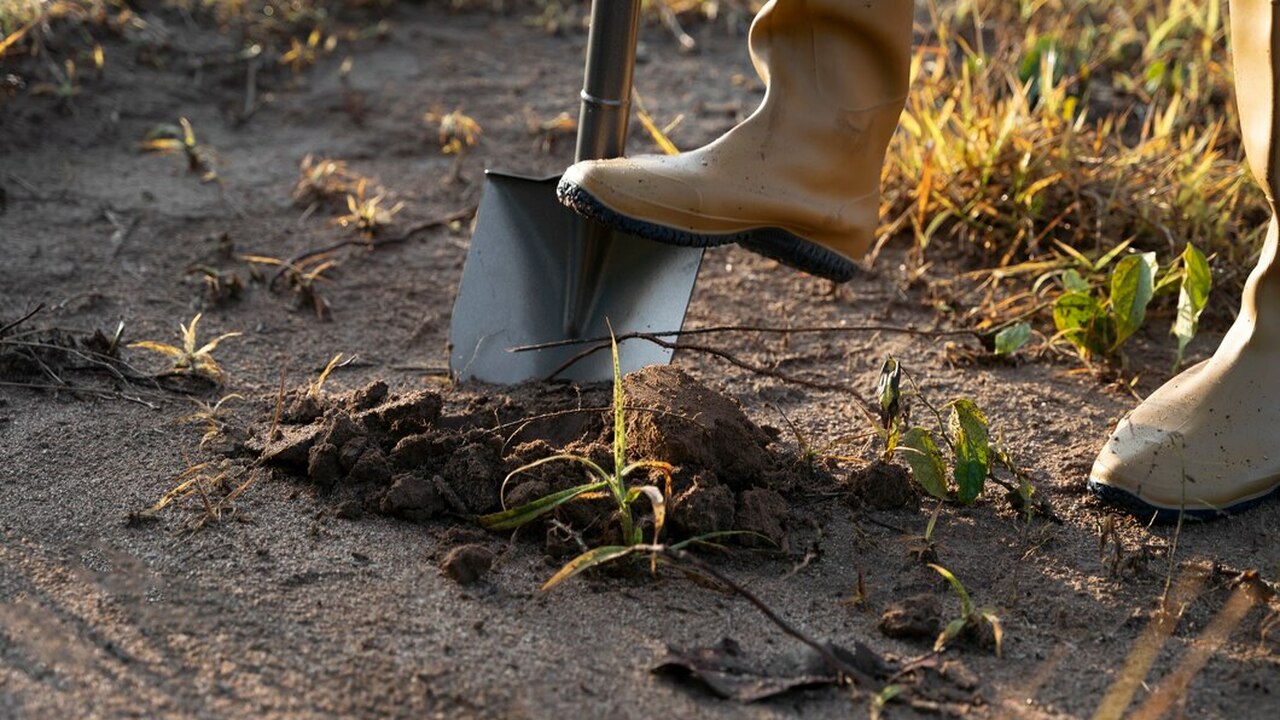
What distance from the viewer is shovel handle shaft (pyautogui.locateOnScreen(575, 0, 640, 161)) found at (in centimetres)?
237

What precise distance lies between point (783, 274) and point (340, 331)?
0.99 m

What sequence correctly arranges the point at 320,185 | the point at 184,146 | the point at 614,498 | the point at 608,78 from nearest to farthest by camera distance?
1. the point at 614,498
2. the point at 608,78
3. the point at 320,185
4. the point at 184,146

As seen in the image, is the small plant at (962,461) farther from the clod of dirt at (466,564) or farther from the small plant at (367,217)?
the small plant at (367,217)

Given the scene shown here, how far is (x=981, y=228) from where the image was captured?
120 inches

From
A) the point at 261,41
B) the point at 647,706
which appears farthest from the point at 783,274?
the point at 261,41

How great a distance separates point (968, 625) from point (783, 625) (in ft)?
0.84

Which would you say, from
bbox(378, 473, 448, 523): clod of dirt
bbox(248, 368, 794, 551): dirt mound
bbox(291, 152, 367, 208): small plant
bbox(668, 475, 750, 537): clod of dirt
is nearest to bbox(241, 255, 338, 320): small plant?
bbox(291, 152, 367, 208): small plant

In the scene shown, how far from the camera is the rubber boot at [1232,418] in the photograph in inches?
79.2

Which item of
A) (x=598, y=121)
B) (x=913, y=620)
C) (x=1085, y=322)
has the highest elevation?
(x=598, y=121)

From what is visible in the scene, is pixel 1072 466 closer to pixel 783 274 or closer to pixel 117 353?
pixel 783 274

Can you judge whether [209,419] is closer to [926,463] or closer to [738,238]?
[738,238]

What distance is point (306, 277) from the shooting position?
9.27 ft

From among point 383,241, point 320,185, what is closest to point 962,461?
point 383,241

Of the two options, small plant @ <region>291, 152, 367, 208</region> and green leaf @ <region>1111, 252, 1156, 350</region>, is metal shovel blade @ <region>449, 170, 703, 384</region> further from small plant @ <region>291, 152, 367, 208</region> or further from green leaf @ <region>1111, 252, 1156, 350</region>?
small plant @ <region>291, 152, 367, 208</region>
